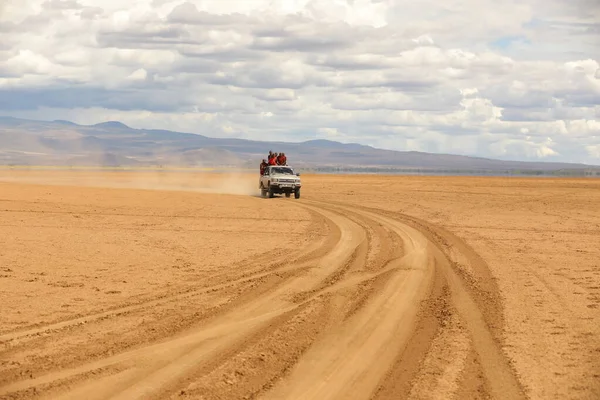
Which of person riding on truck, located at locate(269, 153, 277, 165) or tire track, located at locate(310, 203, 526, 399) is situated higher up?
person riding on truck, located at locate(269, 153, 277, 165)

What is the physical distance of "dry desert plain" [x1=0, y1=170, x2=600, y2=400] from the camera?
8.43 meters

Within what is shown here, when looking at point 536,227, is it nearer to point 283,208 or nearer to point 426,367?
point 283,208

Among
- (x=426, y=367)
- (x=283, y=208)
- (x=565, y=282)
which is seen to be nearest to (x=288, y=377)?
(x=426, y=367)

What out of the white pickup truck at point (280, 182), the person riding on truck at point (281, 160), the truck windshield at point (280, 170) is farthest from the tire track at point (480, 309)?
the person riding on truck at point (281, 160)

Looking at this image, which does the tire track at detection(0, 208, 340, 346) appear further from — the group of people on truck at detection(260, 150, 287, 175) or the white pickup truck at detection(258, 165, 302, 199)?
the group of people on truck at detection(260, 150, 287, 175)

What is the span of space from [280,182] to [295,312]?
3028 centimetres

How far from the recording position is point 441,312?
39.6 ft

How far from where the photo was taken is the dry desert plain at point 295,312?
8.43m

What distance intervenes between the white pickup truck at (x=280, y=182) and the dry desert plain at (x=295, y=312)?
16.4 m

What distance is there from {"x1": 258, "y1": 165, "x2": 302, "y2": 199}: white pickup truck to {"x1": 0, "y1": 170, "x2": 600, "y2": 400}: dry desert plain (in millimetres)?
16425

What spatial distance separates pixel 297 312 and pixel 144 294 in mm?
2889

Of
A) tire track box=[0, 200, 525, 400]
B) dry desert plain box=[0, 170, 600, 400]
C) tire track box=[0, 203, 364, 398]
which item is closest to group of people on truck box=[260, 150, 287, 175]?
dry desert plain box=[0, 170, 600, 400]

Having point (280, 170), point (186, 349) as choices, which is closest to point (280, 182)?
point (280, 170)

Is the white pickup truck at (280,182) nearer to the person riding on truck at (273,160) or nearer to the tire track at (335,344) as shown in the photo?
the person riding on truck at (273,160)
